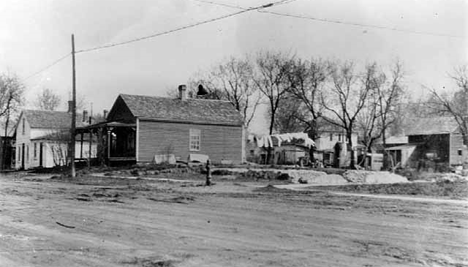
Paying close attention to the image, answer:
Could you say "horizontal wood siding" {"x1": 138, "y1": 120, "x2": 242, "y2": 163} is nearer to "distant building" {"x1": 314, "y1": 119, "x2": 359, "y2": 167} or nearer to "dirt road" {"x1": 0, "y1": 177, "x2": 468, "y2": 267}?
"dirt road" {"x1": 0, "y1": 177, "x2": 468, "y2": 267}

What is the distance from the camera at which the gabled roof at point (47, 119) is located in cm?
5081

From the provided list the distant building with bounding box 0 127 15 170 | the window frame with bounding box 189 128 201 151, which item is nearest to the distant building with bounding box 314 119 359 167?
the window frame with bounding box 189 128 201 151

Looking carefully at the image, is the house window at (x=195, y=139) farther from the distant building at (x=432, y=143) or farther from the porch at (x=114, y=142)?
the distant building at (x=432, y=143)

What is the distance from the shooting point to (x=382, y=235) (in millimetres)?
9664

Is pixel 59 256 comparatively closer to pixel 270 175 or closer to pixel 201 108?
pixel 270 175

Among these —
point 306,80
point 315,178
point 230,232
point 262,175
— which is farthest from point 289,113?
point 230,232

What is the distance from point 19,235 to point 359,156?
188 feet

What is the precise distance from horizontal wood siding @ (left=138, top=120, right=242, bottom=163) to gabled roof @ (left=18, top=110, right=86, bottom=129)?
52.7 ft

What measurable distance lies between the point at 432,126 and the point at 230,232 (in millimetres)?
60457

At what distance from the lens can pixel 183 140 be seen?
130 feet

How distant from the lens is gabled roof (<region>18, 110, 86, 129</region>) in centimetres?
5081

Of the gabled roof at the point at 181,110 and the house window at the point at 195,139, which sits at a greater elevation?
the gabled roof at the point at 181,110

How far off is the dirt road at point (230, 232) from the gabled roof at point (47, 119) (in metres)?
36.2

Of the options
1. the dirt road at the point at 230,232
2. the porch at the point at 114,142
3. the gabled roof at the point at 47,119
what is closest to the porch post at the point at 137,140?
the porch at the point at 114,142
